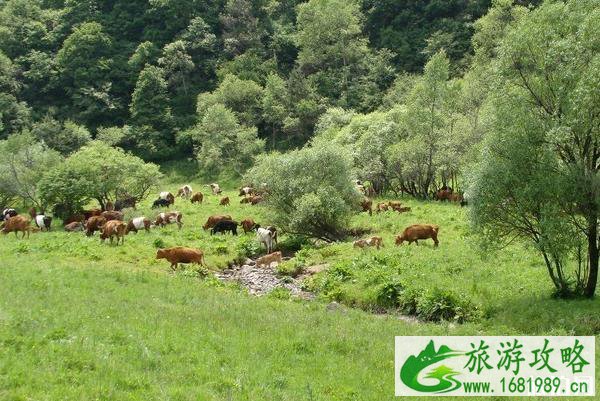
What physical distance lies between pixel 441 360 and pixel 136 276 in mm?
13312

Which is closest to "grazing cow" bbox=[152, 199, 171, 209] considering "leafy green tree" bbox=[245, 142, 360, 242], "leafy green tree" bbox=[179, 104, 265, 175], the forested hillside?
"leafy green tree" bbox=[245, 142, 360, 242]

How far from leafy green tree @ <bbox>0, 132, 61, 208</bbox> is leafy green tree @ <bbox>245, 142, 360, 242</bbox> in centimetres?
2088

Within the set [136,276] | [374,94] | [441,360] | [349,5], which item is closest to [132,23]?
[349,5]

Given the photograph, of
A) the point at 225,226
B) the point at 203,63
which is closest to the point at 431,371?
the point at 225,226

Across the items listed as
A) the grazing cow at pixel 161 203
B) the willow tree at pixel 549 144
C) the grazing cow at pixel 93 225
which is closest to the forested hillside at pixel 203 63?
the grazing cow at pixel 161 203

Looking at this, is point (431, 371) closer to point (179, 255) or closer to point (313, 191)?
point (179, 255)

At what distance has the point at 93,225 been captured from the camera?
34.2 m

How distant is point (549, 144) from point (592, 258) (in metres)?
3.94

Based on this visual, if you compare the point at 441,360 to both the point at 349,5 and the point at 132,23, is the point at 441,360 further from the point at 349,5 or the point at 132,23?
the point at 132,23

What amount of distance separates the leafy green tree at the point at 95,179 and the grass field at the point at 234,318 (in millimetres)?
10626

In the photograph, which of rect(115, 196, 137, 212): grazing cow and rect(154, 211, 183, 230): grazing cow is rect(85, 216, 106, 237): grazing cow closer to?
rect(154, 211, 183, 230): grazing cow

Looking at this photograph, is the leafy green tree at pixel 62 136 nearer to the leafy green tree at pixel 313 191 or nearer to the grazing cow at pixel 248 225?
the grazing cow at pixel 248 225

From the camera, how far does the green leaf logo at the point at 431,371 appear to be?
11109 millimetres

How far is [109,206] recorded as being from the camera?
45.1 metres
